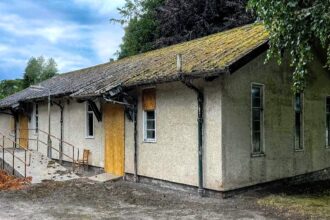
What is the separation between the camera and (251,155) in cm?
1154

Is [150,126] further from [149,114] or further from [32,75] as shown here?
[32,75]

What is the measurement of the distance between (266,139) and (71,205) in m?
5.97

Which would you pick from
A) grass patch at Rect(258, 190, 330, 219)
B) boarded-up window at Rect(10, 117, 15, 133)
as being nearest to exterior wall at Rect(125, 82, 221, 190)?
grass patch at Rect(258, 190, 330, 219)

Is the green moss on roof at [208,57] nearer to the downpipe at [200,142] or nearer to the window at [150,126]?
the downpipe at [200,142]

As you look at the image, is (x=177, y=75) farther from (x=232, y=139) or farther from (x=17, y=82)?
(x=17, y=82)

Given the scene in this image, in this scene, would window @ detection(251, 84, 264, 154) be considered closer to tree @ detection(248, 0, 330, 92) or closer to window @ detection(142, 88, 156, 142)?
tree @ detection(248, 0, 330, 92)

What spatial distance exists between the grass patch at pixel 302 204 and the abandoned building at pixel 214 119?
1.03 meters

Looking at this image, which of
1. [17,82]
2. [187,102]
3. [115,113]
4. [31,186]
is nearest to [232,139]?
[187,102]

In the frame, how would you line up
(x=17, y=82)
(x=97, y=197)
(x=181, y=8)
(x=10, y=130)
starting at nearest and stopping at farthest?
1. (x=97, y=197)
2. (x=10, y=130)
3. (x=181, y=8)
4. (x=17, y=82)

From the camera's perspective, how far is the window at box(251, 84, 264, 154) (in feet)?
38.9

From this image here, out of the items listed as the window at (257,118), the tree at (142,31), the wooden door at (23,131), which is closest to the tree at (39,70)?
the tree at (142,31)

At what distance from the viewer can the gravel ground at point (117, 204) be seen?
9086mm

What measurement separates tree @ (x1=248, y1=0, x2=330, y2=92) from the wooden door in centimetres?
1640

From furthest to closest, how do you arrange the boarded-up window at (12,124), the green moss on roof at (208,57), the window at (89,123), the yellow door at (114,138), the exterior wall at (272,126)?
the boarded-up window at (12,124)
the window at (89,123)
the yellow door at (114,138)
the exterior wall at (272,126)
the green moss on roof at (208,57)
